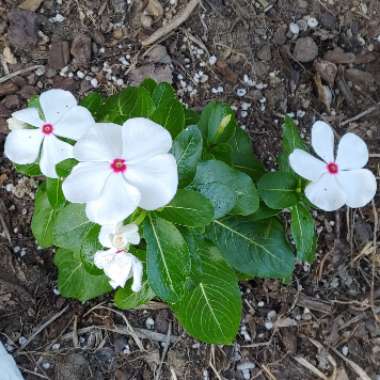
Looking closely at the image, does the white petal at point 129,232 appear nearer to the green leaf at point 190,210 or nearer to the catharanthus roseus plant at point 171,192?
the catharanthus roseus plant at point 171,192

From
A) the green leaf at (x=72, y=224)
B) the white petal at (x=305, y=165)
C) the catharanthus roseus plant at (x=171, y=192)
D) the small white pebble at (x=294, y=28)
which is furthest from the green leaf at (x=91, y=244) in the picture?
Answer: the small white pebble at (x=294, y=28)

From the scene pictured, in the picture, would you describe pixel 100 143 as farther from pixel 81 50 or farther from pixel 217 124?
pixel 81 50

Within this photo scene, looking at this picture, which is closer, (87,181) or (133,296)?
(87,181)

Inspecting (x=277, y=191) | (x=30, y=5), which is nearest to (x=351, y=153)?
(x=277, y=191)

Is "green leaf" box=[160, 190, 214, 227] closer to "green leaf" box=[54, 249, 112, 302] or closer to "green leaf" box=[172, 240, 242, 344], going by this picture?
"green leaf" box=[172, 240, 242, 344]

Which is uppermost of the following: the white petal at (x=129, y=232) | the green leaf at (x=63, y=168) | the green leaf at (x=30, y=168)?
the green leaf at (x=63, y=168)
